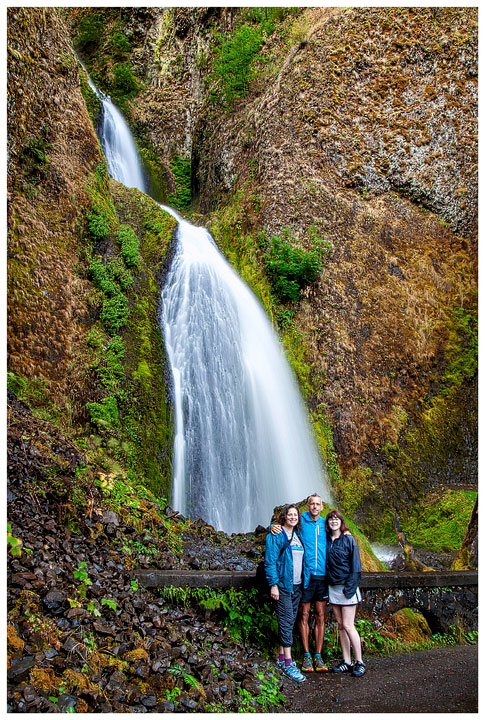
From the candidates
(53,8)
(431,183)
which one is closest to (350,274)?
(431,183)

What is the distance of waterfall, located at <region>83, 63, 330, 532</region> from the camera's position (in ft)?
29.1

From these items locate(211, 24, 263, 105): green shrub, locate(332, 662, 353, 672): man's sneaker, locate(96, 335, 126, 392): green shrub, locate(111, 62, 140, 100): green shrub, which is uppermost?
locate(111, 62, 140, 100): green shrub

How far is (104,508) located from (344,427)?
7.84 meters

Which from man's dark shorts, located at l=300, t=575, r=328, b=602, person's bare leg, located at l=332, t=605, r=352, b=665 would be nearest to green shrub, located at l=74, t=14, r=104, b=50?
man's dark shorts, located at l=300, t=575, r=328, b=602

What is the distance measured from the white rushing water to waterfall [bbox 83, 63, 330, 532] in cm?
2

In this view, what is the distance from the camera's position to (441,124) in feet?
48.9

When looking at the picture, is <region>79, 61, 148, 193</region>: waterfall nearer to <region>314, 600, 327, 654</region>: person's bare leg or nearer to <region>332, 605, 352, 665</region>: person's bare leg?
<region>314, 600, 327, 654</region>: person's bare leg

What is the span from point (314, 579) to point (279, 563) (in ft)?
1.31

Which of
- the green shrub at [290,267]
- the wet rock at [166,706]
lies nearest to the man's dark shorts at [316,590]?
the wet rock at [166,706]

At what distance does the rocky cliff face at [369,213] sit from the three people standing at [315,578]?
22.5ft

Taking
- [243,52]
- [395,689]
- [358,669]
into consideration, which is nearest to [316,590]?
[358,669]

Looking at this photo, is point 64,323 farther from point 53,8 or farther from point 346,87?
point 346,87

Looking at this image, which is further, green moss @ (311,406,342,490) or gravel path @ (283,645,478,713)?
green moss @ (311,406,342,490)

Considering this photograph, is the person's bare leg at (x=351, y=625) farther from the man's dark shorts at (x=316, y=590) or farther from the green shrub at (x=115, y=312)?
the green shrub at (x=115, y=312)
